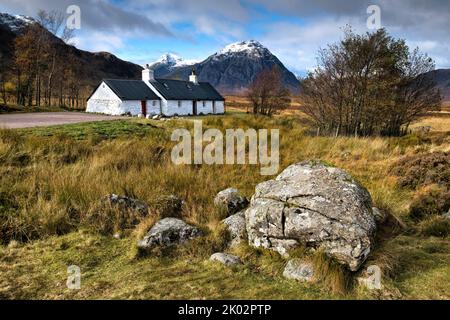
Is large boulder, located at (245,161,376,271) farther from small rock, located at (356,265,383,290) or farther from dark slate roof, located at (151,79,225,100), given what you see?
dark slate roof, located at (151,79,225,100)

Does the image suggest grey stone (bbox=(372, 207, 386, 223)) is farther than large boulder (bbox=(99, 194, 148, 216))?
No

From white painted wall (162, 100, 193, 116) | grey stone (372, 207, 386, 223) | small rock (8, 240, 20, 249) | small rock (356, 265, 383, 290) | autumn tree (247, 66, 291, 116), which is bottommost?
small rock (356, 265, 383, 290)

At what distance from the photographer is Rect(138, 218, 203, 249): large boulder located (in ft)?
18.0

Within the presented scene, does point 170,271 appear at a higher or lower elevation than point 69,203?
lower

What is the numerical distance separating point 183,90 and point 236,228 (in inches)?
1745

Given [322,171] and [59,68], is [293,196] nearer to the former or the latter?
[322,171]

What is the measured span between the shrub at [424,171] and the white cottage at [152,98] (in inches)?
1314

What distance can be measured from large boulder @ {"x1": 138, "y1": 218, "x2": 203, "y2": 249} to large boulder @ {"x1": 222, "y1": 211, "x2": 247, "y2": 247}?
0.49 meters

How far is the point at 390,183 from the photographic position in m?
9.79

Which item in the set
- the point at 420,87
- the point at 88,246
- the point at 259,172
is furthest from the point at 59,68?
the point at 88,246

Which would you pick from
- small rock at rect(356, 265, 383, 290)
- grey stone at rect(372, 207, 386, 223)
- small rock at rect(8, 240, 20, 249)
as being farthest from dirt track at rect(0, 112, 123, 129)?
small rock at rect(356, 265, 383, 290)

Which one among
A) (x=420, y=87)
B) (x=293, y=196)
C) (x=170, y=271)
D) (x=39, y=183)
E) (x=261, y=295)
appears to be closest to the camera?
(x=261, y=295)

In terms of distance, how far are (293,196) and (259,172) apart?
5.19 m

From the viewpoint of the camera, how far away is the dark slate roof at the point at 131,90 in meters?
40.4
